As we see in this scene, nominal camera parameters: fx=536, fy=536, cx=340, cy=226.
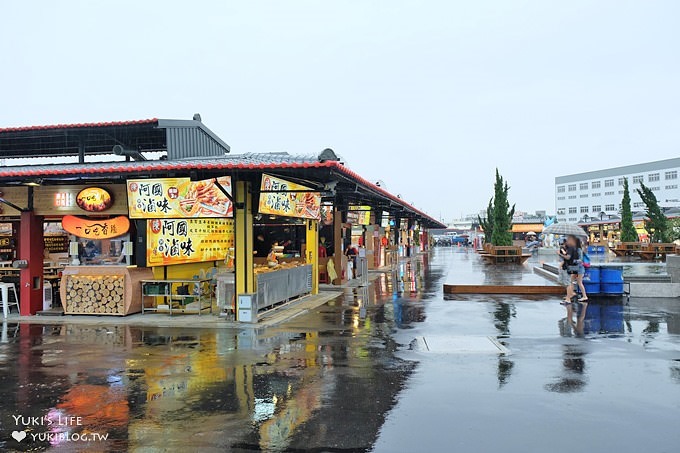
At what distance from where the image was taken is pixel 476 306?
1623cm

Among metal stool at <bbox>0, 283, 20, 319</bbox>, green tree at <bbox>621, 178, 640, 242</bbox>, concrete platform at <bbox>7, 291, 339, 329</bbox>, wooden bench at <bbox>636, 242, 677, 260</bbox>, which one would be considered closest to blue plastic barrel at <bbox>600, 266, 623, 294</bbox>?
concrete platform at <bbox>7, 291, 339, 329</bbox>

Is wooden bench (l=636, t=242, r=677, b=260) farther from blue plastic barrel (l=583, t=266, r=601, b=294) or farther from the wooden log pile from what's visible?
the wooden log pile

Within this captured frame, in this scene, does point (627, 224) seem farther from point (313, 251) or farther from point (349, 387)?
point (349, 387)

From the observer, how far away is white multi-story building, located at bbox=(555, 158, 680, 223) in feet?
363

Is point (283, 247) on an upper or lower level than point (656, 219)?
lower

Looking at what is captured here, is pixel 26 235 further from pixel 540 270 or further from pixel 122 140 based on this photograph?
pixel 540 270

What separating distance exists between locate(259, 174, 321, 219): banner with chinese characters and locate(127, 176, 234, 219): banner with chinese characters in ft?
3.07

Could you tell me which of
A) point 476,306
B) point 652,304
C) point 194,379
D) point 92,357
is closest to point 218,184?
point 92,357

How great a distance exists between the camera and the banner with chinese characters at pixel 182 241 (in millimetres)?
15914

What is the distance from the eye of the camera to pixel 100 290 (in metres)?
15.0

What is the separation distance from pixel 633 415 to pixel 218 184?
10.3 meters

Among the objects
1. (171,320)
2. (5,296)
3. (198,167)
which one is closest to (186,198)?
(198,167)

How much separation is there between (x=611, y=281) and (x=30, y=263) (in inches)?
709

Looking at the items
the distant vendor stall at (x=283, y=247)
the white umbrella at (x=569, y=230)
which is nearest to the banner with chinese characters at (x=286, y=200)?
the distant vendor stall at (x=283, y=247)
